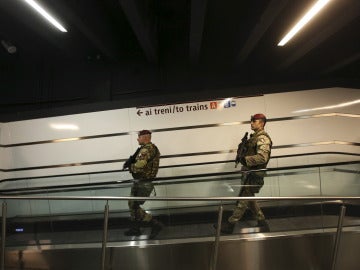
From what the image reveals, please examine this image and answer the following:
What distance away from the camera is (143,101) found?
5.92m

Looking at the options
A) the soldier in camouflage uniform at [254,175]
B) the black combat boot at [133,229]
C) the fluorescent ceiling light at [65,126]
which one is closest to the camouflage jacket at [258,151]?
the soldier in camouflage uniform at [254,175]

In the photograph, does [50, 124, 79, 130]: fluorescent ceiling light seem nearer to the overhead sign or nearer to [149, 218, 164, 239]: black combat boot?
the overhead sign

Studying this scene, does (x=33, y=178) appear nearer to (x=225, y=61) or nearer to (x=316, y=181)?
(x=225, y=61)

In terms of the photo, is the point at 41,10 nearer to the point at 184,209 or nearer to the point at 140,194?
the point at 140,194

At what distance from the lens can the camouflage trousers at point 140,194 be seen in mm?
3537

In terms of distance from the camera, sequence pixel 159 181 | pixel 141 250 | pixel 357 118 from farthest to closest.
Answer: pixel 357 118, pixel 159 181, pixel 141 250

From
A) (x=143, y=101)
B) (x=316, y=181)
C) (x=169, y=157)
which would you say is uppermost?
(x=143, y=101)

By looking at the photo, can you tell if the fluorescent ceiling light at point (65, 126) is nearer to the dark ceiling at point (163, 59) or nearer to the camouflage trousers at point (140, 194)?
the dark ceiling at point (163, 59)

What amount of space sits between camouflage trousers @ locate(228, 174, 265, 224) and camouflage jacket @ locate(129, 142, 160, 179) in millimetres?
1316

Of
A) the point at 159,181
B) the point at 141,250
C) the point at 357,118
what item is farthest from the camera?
the point at 357,118

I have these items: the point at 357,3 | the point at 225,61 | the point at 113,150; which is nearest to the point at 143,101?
the point at 113,150

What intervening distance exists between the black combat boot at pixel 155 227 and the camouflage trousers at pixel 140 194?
0.18 ft

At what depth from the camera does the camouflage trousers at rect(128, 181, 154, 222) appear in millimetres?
3537

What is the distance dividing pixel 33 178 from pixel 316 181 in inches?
192
